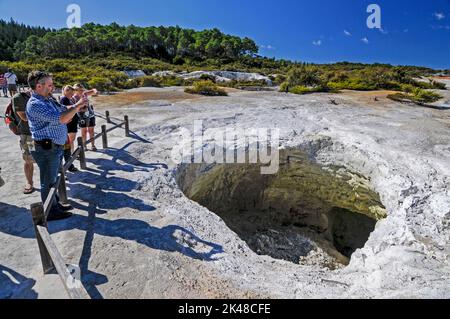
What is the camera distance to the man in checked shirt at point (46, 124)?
366 centimetres

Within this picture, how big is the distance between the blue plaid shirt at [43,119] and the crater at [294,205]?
345 centimetres

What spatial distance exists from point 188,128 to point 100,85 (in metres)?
14.7

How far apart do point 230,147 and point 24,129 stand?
490cm

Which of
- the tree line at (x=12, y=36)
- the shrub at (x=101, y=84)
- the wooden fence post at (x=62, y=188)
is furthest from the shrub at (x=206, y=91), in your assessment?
the tree line at (x=12, y=36)

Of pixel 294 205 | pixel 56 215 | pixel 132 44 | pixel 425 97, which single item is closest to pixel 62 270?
pixel 56 215

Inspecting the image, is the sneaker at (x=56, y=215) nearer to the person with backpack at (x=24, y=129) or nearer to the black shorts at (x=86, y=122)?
the person with backpack at (x=24, y=129)

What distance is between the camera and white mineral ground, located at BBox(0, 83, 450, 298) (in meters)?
3.21

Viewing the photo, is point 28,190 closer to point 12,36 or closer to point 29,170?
point 29,170

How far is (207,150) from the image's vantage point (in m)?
7.98

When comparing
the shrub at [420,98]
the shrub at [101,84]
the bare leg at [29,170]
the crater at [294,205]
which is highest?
the shrub at [101,84]

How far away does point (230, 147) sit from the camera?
27.1ft

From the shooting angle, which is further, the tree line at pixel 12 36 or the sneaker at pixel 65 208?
the tree line at pixel 12 36

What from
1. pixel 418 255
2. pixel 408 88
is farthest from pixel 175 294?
pixel 408 88

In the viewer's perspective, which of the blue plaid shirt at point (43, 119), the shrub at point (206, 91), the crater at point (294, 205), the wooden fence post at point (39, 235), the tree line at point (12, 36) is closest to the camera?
the wooden fence post at point (39, 235)
